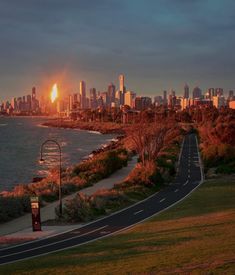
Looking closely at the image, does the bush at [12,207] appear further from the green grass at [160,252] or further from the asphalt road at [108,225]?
the green grass at [160,252]

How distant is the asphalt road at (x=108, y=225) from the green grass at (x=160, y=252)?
116 centimetres

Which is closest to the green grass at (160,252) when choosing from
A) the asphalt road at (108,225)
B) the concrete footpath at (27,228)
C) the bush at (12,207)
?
the asphalt road at (108,225)

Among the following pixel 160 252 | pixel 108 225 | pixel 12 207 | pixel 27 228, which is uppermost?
pixel 160 252

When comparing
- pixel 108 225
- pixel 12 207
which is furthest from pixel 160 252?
pixel 12 207

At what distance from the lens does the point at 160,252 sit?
56.9 feet

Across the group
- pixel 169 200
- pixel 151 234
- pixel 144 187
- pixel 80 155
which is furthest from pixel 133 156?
pixel 151 234

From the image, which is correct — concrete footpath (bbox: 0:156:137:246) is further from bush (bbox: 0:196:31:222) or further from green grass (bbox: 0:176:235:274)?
green grass (bbox: 0:176:235:274)

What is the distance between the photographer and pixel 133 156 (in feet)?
240

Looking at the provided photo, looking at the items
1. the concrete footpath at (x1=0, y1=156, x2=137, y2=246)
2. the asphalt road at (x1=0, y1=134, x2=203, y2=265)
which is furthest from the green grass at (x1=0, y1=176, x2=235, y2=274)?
the concrete footpath at (x1=0, y1=156, x2=137, y2=246)

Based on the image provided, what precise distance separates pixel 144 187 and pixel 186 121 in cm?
13128

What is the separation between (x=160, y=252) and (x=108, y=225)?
829 centimetres

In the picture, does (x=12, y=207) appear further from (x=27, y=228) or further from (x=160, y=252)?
(x=160, y=252)

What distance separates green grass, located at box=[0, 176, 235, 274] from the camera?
14.9 m

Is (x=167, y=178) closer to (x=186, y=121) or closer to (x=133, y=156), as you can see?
(x=133, y=156)
